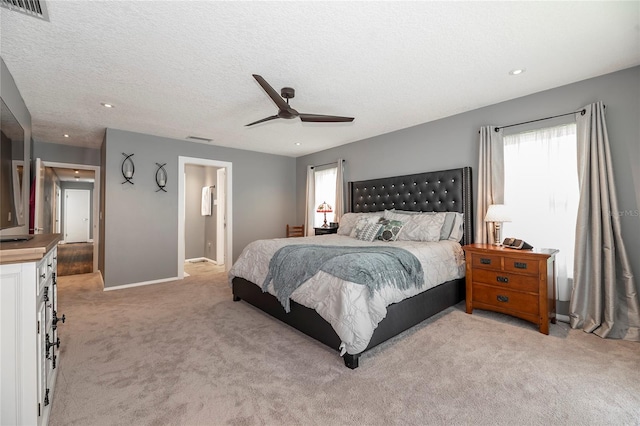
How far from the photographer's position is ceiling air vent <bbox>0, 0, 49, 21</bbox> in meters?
1.70

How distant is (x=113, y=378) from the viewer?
198 centimetres

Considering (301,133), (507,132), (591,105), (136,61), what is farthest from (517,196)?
(136,61)

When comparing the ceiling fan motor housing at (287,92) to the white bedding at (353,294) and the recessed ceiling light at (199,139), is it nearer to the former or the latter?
the white bedding at (353,294)

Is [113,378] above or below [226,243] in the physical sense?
below

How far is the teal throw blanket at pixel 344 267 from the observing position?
2234 mm

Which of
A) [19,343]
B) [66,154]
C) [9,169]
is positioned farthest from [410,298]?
[66,154]

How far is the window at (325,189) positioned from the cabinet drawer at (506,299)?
2989 millimetres

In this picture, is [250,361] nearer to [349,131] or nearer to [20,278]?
[20,278]

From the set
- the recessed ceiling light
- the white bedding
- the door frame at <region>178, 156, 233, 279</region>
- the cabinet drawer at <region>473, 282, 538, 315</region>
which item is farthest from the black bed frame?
the recessed ceiling light

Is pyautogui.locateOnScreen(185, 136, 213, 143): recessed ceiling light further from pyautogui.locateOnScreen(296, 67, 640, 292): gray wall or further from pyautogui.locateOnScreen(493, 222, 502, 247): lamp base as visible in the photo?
pyautogui.locateOnScreen(493, 222, 502, 247): lamp base

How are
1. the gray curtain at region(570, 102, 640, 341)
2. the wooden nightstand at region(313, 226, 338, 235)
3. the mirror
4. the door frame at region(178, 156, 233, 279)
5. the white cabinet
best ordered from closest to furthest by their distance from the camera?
the white cabinet → the mirror → the gray curtain at region(570, 102, 640, 341) → the door frame at region(178, 156, 233, 279) → the wooden nightstand at region(313, 226, 338, 235)

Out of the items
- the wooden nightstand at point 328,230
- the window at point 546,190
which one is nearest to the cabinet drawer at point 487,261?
the window at point 546,190

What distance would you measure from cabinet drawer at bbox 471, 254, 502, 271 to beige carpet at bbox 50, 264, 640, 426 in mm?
558

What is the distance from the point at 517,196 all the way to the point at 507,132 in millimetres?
770
